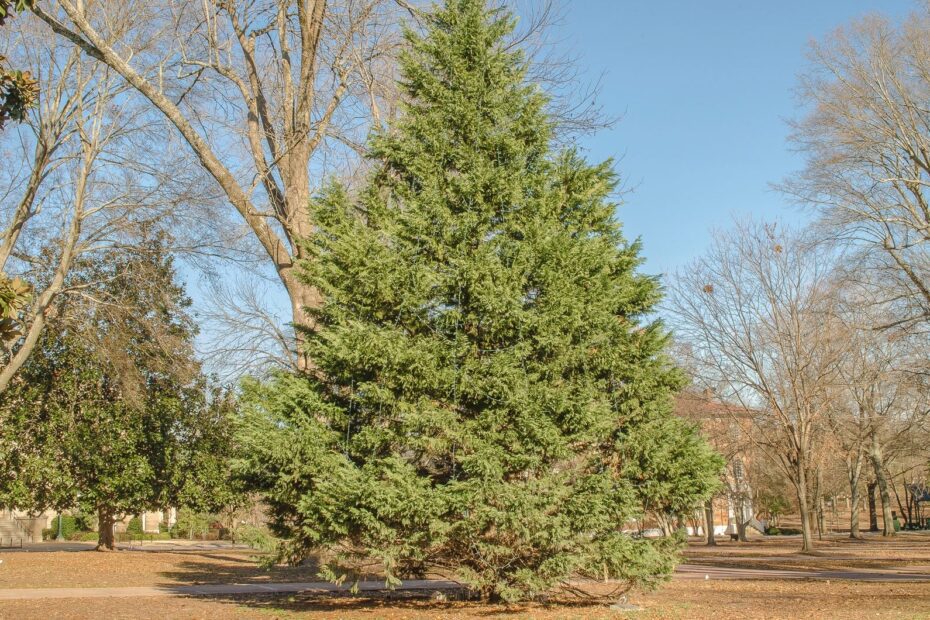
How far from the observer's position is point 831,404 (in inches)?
1033

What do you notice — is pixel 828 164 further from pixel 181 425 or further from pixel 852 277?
pixel 181 425

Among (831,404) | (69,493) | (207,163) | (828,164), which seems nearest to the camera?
(207,163)

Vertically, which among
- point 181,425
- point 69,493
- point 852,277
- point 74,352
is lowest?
point 69,493

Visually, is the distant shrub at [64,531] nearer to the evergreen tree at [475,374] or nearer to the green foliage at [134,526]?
the green foliage at [134,526]

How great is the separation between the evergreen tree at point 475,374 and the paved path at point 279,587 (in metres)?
4.13

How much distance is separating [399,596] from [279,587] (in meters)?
3.50

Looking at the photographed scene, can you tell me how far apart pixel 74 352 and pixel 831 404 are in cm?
2517

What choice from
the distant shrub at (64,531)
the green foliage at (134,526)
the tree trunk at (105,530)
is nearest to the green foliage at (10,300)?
the tree trunk at (105,530)

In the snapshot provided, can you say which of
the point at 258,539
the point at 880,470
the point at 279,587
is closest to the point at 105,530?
the point at 279,587

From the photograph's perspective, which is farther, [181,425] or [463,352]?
[181,425]

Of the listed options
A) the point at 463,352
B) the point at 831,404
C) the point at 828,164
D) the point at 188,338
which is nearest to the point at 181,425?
the point at 188,338

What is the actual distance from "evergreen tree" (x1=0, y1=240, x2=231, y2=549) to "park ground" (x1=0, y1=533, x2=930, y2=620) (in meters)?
2.50

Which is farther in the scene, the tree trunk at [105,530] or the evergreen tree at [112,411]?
the tree trunk at [105,530]

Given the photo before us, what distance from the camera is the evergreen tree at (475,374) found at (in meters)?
8.58
